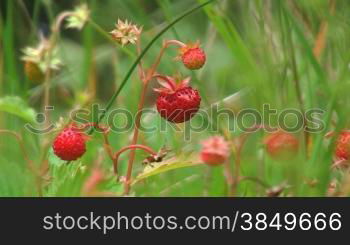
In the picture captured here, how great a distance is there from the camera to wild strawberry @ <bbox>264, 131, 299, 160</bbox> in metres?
1.13

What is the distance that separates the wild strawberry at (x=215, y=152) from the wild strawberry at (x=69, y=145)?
0.24 meters

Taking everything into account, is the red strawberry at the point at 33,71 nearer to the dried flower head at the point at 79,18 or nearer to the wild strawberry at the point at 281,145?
the dried flower head at the point at 79,18

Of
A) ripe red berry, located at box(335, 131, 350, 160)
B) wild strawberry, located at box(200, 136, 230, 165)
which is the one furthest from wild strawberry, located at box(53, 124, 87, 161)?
ripe red berry, located at box(335, 131, 350, 160)

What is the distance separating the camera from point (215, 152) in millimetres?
1084

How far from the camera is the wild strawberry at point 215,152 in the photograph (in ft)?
3.55

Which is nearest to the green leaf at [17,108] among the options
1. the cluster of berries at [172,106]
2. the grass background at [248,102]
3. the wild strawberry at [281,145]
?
the grass background at [248,102]

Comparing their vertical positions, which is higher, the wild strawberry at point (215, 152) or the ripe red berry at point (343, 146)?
the ripe red berry at point (343, 146)

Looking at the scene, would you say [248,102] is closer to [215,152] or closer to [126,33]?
[126,33]

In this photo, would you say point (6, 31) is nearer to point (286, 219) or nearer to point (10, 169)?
point (10, 169)

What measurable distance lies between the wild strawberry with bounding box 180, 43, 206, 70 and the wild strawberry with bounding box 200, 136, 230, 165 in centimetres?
20

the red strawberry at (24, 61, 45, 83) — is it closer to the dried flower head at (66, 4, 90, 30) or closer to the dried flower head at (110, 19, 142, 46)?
the dried flower head at (66, 4, 90, 30)

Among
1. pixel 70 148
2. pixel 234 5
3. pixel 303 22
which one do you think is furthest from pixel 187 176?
pixel 234 5

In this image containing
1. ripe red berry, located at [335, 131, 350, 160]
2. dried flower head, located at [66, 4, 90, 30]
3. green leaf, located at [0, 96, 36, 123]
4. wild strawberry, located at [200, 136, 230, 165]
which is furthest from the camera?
dried flower head, located at [66, 4, 90, 30]

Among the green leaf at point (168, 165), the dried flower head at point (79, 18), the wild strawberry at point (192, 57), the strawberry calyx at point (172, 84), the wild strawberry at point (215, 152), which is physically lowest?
the wild strawberry at point (215, 152)
